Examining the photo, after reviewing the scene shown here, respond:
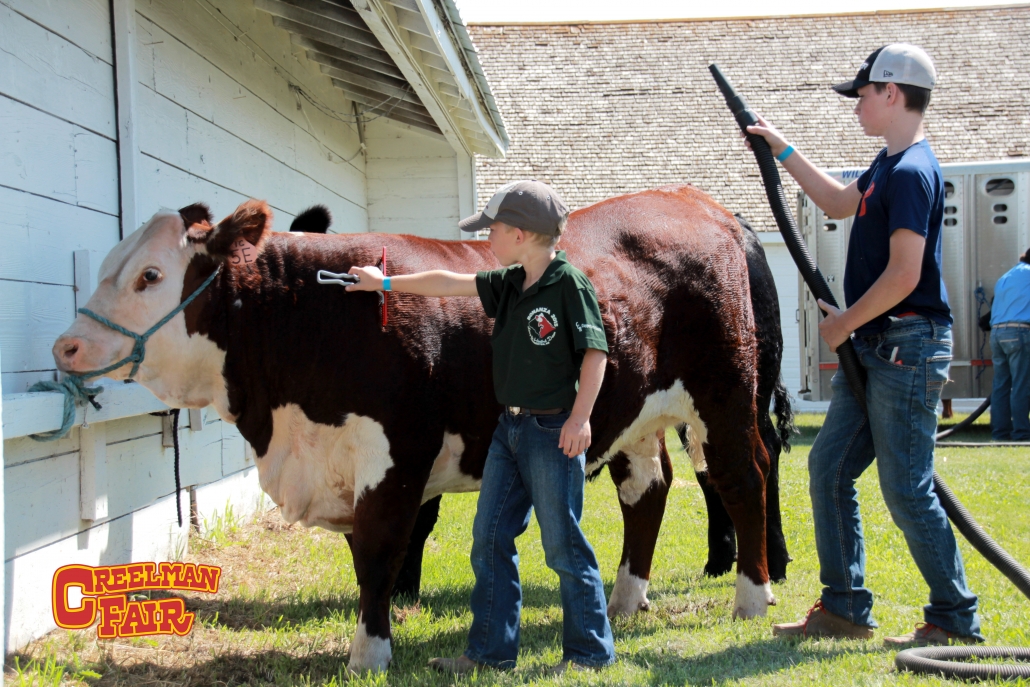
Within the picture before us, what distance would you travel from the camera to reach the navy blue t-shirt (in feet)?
11.2

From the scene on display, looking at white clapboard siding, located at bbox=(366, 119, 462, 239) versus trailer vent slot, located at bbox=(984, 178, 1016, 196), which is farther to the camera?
trailer vent slot, located at bbox=(984, 178, 1016, 196)

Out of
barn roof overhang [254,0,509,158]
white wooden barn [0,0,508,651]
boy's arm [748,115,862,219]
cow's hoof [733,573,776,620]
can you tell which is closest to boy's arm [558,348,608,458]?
boy's arm [748,115,862,219]

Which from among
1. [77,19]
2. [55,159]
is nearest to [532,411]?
[55,159]

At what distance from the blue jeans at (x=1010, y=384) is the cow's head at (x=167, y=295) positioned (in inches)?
398

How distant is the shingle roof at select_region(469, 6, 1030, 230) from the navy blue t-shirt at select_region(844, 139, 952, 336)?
1426 centimetres

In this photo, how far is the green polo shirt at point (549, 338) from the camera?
11.0 ft

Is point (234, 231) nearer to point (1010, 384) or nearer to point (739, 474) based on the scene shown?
point (739, 474)

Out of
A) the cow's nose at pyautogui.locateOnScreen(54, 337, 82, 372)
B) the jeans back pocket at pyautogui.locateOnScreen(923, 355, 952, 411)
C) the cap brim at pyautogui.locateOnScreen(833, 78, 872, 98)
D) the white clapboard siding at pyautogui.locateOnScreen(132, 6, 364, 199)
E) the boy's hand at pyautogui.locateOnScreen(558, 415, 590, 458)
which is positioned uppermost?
the white clapboard siding at pyautogui.locateOnScreen(132, 6, 364, 199)

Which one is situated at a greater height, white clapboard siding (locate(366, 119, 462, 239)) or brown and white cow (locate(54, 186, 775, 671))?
white clapboard siding (locate(366, 119, 462, 239))

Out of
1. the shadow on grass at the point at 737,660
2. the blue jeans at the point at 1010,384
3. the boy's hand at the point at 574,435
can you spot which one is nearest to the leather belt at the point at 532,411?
the boy's hand at the point at 574,435

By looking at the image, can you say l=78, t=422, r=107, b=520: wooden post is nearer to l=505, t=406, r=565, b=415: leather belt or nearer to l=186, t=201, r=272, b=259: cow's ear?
l=186, t=201, r=272, b=259: cow's ear

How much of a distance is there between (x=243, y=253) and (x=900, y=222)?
2673mm

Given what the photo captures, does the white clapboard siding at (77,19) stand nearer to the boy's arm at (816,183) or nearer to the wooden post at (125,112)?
the wooden post at (125,112)

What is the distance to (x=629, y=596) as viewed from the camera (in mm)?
4723
